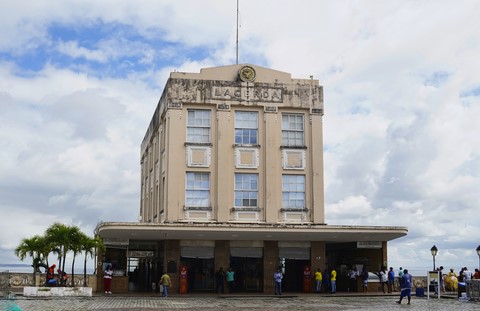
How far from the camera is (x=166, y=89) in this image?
41750mm

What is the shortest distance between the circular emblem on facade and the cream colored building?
0.19ft

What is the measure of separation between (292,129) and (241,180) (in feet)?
14.2

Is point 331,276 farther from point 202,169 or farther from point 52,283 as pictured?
point 52,283

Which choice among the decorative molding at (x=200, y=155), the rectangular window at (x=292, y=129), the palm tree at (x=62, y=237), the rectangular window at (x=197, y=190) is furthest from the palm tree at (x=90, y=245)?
the rectangular window at (x=292, y=129)

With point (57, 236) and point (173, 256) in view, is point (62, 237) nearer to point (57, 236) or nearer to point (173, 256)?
point (57, 236)

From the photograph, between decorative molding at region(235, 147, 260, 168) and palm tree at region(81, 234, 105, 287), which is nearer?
palm tree at region(81, 234, 105, 287)

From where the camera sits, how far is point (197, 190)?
4078cm

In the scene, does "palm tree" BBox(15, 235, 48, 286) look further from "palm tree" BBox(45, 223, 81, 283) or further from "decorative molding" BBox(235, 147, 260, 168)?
"decorative molding" BBox(235, 147, 260, 168)

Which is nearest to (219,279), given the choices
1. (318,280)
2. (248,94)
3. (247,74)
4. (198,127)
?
(318,280)

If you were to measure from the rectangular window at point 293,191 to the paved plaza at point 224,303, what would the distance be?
662 cm

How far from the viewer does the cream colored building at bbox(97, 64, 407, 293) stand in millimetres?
40250

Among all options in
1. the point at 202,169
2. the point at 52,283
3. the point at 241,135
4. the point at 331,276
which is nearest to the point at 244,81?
the point at 241,135

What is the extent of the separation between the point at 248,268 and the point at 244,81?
10.8m

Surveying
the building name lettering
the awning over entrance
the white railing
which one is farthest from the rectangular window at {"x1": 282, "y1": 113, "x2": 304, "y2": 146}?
the white railing
